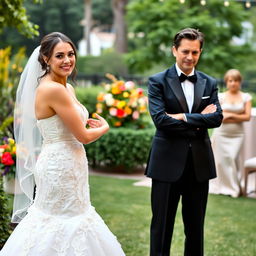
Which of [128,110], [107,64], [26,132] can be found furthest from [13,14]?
[107,64]

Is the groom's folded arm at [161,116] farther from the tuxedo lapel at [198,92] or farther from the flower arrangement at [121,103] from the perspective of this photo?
the flower arrangement at [121,103]

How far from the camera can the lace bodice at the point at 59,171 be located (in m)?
3.78

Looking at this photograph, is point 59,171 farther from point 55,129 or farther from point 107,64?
point 107,64

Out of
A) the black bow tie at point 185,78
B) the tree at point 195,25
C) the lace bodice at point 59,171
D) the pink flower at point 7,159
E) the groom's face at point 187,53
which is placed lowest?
the pink flower at point 7,159

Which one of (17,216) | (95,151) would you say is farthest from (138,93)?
(17,216)

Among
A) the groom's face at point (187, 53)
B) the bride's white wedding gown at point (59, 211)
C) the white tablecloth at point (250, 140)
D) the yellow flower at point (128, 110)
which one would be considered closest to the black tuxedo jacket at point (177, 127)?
the groom's face at point (187, 53)

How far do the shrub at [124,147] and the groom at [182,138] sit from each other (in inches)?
222

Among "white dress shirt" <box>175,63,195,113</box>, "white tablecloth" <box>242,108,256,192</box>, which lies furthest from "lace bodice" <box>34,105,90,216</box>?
"white tablecloth" <box>242,108,256,192</box>

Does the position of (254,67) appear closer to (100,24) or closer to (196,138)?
(100,24)

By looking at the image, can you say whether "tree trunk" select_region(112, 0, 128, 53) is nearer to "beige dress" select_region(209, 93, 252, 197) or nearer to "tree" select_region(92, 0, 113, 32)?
"tree" select_region(92, 0, 113, 32)

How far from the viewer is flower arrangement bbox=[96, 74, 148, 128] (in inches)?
400

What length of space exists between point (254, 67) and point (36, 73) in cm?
3502

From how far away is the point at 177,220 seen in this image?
6.79 m

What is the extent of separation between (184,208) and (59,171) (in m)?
1.20
